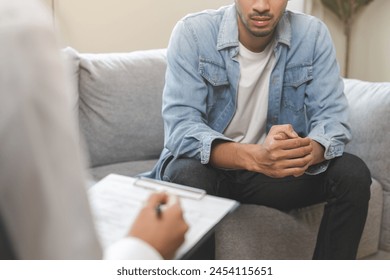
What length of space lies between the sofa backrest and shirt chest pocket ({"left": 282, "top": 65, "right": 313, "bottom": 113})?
1.69 ft

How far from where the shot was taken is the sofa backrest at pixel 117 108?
6.27 ft

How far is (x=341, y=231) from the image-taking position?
146cm

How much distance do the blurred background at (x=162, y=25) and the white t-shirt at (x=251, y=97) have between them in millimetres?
862

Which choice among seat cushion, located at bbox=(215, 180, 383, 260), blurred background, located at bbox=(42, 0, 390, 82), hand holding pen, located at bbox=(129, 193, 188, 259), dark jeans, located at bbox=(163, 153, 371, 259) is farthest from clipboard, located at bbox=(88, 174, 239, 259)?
blurred background, located at bbox=(42, 0, 390, 82)

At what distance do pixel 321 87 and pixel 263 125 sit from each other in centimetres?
21

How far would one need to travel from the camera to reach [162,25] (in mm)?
2896

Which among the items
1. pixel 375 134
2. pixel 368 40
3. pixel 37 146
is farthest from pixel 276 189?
pixel 368 40

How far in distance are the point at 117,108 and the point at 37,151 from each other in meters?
1.51

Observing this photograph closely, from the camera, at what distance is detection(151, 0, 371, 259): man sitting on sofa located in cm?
145

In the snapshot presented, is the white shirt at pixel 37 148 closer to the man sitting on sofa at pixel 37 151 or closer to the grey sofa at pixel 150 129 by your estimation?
the man sitting on sofa at pixel 37 151

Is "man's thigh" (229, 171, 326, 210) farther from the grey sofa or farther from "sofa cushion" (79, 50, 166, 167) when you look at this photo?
"sofa cushion" (79, 50, 166, 167)

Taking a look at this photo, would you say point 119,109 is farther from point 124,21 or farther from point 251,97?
point 124,21
